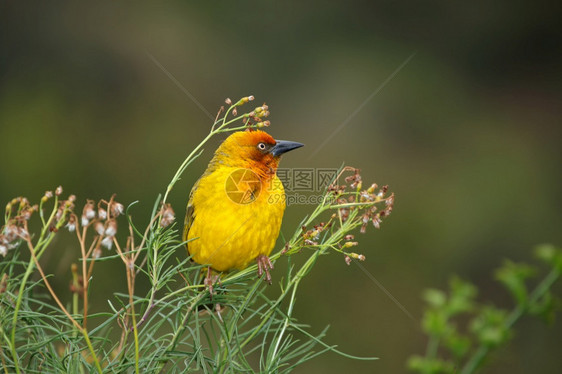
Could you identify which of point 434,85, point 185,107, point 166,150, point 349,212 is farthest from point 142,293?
point 349,212

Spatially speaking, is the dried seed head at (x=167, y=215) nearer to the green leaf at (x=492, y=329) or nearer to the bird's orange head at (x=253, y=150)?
the green leaf at (x=492, y=329)

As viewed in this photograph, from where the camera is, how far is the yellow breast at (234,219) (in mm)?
2197

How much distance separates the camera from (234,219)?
219 cm

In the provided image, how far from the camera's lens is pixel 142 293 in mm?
4332

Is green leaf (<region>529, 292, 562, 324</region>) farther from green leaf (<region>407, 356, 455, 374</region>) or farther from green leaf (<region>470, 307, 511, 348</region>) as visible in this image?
green leaf (<region>407, 356, 455, 374</region>)

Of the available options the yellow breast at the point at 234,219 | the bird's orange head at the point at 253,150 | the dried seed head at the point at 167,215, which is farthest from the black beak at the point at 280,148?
the dried seed head at the point at 167,215

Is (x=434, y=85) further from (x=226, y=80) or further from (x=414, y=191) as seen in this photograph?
(x=226, y=80)

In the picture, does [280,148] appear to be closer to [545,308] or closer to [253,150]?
[253,150]

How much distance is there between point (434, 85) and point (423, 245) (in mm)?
1434

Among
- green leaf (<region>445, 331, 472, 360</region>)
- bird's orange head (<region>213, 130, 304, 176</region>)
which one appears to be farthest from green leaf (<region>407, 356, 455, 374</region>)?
bird's orange head (<region>213, 130, 304, 176</region>)

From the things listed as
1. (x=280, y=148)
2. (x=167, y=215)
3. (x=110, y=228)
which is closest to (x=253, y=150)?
(x=280, y=148)

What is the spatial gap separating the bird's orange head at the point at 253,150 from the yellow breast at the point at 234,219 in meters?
0.11

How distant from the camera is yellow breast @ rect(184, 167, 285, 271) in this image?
2197 mm

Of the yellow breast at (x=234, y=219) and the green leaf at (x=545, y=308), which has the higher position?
the green leaf at (x=545, y=308)
